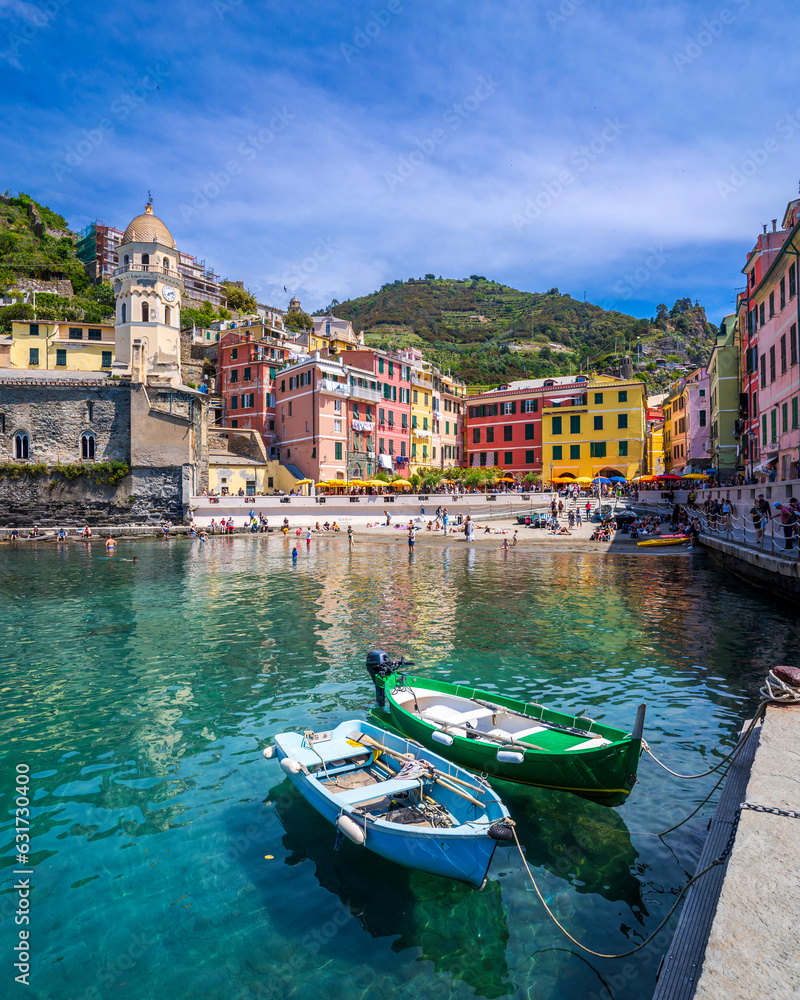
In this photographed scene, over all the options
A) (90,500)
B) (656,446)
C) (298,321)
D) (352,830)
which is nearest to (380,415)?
(90,500)

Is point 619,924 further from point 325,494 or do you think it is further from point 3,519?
point 3,519

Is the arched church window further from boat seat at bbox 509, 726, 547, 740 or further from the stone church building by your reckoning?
boat seat at bbox 509, 726, 547, 740

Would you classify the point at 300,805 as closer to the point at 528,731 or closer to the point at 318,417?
the point at 528,731

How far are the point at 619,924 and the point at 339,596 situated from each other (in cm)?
1679

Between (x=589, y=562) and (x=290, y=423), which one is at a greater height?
(x=290, y=423)

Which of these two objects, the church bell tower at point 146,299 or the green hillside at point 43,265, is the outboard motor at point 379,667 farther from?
the green hillside at point 43,265

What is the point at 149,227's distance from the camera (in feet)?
188

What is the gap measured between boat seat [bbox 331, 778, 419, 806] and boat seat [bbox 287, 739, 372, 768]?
2.55 feet

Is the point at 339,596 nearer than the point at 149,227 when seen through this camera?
Yes

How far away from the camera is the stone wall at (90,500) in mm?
49500

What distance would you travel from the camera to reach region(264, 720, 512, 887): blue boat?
18.1 feet

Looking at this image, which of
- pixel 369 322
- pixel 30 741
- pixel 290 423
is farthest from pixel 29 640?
pixel 369 322

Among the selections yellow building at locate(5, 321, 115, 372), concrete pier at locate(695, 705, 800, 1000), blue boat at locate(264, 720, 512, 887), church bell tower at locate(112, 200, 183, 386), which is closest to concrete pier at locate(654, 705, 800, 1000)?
concrete pier at locate(695, 705, 800, 1000)

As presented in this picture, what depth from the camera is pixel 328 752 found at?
7559 mm
